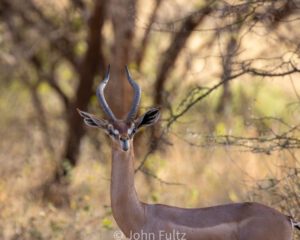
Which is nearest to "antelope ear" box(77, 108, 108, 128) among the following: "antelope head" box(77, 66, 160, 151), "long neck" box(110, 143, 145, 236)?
"antelope head" box(77, 66, 160, 151)

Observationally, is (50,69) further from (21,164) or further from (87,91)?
(21,164)

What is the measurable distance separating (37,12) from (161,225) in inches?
365

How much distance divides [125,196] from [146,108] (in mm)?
1757

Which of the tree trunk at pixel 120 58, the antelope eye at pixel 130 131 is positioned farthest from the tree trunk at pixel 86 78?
the antelope eye at pixel 130 131

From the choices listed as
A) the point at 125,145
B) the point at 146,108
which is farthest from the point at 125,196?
the point at 146,108

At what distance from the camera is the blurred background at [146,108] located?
8562 millimetres

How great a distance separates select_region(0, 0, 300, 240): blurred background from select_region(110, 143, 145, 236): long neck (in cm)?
122

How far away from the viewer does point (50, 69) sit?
1705 centimetres

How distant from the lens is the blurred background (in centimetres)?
856

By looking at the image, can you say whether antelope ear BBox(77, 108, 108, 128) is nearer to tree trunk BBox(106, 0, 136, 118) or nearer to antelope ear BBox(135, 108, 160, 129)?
antelope ear BBox(135, 108, 160, 129)

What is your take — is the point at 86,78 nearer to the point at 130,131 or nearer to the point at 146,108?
the point at 146,108

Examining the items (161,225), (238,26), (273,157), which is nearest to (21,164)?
(273,157)

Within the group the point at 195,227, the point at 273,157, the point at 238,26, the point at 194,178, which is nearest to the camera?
the point at 195,227

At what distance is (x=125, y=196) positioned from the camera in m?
7.15
